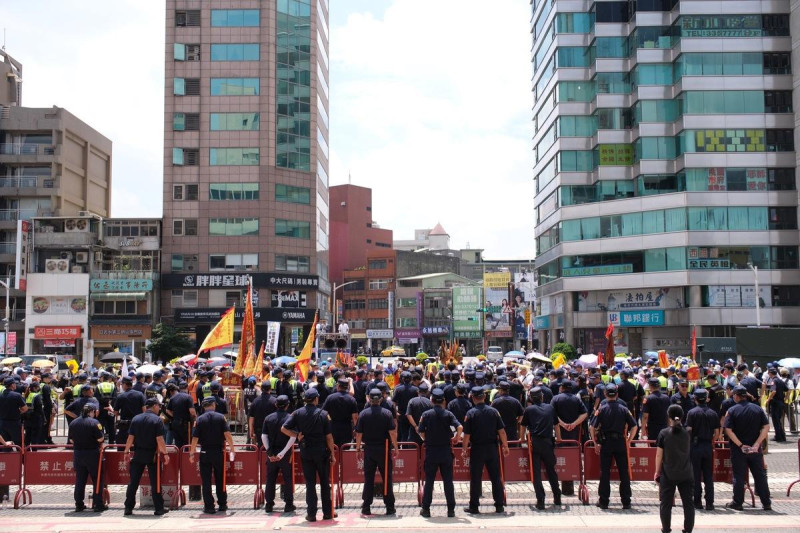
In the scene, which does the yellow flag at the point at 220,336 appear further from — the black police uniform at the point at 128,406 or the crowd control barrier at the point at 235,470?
the crowd control barrier at the point at 235,470

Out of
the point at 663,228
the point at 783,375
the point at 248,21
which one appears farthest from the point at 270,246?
the point at 783,375

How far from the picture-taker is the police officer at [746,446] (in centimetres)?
1291

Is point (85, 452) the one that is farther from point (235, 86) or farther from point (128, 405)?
point (235, 86)

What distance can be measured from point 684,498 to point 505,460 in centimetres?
369

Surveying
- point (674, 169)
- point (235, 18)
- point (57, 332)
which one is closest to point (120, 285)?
point (57, 332)

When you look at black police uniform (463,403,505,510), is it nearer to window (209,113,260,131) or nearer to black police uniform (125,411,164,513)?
black police uniform (125,411,164,513)

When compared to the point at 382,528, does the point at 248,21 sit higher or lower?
higher

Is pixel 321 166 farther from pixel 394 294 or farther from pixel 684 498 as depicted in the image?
pixel 684 498

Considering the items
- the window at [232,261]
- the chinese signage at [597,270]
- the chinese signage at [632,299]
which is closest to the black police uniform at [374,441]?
the chinese signage at [632,299]

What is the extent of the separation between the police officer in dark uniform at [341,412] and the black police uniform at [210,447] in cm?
209

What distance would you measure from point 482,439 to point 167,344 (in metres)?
52.0

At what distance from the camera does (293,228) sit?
68000 millimetres

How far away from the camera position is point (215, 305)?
6544cm

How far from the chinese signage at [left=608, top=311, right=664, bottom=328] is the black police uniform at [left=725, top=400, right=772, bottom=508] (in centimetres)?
4701
